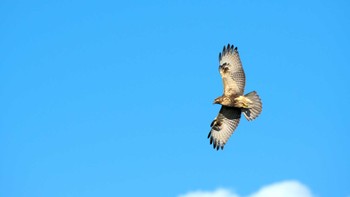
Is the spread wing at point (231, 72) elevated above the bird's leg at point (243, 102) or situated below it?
above

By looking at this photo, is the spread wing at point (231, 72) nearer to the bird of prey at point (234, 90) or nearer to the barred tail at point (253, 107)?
the bird of prey at point (234, 90)

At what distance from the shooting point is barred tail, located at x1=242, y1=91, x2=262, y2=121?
24.9 m

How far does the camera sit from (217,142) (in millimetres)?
26406

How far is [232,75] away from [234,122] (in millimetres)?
1802

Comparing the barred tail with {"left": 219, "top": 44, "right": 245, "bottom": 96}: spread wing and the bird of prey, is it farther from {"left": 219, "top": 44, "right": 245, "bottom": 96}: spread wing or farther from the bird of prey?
{"left": 219, "top": 44, "right": 245, "bottom": 96}: spread wing

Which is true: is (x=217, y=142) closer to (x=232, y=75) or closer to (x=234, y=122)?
(x=234, y=122)

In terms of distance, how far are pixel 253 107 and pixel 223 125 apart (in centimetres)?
157

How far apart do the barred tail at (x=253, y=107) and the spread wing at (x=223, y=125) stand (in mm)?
520

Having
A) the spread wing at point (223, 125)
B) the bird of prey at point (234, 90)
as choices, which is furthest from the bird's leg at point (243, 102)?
the spread wing at point (223, 125)

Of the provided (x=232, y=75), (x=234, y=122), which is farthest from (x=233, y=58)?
(x=234, y=122)

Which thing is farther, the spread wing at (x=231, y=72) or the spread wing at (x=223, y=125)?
the spread wing at (x=223, y=125)

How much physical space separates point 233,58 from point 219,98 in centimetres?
142

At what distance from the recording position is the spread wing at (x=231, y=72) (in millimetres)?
25156

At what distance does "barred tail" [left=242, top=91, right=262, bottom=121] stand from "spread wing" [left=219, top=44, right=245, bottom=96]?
15.8 inches
